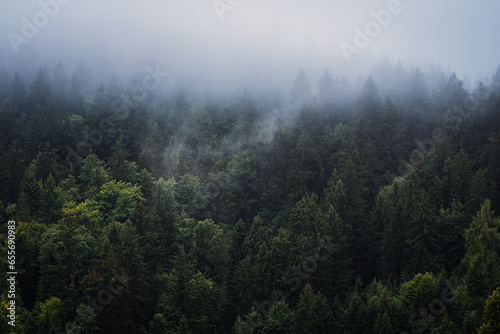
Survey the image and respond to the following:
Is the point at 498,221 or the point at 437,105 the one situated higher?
the point at 437,105

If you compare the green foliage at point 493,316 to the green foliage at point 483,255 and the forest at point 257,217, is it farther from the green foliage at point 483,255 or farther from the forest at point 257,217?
the green foliage at point 483,255

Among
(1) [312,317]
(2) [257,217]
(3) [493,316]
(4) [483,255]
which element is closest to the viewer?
(3) [493,316]

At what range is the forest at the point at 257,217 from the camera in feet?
124

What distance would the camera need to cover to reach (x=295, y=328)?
123ft

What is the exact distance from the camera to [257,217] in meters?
50.6

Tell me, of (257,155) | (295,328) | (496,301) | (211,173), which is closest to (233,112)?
(257,155)

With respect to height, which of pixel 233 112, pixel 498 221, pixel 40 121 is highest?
pixel 40 121

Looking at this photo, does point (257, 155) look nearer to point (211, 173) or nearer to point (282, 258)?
point (211, 173)

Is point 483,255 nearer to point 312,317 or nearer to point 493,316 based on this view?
point 493,316

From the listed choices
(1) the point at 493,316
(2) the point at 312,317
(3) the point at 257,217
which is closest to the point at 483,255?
(1) the point at 493,316

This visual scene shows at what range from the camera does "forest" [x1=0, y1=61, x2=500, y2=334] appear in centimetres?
3784

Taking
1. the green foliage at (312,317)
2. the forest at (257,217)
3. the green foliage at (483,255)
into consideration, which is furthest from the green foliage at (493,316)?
the green foliage at (312,317)

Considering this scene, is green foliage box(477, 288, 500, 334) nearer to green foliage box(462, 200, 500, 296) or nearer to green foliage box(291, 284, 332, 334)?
green foliage box(462, 200, 500, 296)

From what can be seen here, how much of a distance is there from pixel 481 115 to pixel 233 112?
5690 cm
